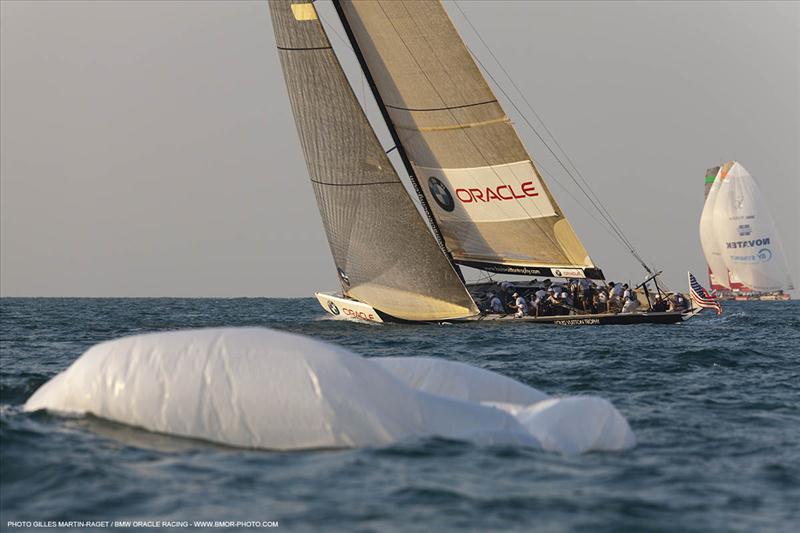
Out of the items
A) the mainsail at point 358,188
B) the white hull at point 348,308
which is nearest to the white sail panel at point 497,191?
the mainsail at point 358,188

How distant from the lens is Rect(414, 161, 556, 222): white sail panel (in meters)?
35.5

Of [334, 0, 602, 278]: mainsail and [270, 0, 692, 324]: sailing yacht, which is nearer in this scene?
[270, 0, 692, 324]: sailing yacht

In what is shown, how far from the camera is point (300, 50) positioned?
32.4 m

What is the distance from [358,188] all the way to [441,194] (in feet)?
14.6

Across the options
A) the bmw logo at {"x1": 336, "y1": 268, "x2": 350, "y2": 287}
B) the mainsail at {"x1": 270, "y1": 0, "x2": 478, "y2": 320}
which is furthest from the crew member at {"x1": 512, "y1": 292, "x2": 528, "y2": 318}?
the bmw logo at {"x1": 336, "y1": 268, "x2": 350, "y2": 287}

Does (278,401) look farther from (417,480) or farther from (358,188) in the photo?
(358,188)

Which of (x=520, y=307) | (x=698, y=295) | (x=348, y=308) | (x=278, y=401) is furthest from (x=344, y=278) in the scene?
(x=278, y=401)

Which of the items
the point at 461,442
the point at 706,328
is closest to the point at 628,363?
the point at 461,442

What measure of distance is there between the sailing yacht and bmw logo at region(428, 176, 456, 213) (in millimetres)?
43

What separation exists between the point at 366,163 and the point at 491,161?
521cm

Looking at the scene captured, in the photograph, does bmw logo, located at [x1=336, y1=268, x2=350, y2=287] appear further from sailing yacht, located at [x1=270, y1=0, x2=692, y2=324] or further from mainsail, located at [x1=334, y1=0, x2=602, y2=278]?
mainsail, located at [x1=334, y1=0, x2=602, y2=278]

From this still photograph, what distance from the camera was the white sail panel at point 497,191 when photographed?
117 ft

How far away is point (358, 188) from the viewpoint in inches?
1265

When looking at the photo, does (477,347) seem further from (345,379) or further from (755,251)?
(755,251)
